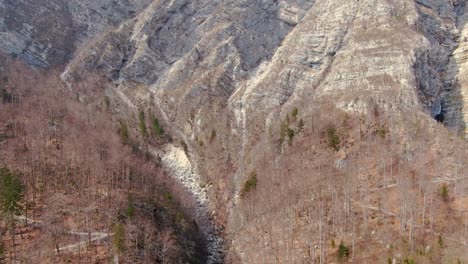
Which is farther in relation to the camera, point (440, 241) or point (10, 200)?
point (10, 200)

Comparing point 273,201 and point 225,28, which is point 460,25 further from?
point 273,201

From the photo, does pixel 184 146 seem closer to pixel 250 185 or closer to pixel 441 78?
pixel 250 185

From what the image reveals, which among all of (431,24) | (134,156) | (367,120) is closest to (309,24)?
(431,24)

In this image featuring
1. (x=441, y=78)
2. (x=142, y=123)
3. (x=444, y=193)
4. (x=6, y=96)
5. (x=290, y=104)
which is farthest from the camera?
(x=142, y=123)

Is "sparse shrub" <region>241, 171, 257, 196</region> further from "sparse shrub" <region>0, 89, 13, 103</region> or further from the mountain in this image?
"sparse shrub" <region>0, 89, 13, 103</region>

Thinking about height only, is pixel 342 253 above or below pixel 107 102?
above

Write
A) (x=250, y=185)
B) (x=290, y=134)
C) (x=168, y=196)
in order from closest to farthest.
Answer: (x=168, y=196)
(x=250, y=185)
(x=290, y=134)

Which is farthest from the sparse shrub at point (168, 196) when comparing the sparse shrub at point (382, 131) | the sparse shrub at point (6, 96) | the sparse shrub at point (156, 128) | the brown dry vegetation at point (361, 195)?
the sparse shrub at point (6, 96)

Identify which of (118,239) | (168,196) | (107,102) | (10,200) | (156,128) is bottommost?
(156,128)

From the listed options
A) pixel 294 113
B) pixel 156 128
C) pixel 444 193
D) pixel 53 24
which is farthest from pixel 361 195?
pixel 53 24

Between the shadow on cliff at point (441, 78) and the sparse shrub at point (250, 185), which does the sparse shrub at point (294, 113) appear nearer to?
the sparse shrub at point (250, 185)
